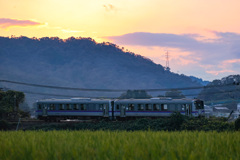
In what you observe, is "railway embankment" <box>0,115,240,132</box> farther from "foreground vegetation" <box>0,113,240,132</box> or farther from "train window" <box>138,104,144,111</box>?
"train window" <box>138,104,144,111</box>

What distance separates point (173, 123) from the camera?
43.5 m

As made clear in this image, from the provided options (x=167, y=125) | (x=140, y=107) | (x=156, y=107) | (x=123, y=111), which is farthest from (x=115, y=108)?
(x=167, y=125)

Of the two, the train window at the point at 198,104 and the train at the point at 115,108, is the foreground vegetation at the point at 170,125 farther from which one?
the train window at the point at 198,104

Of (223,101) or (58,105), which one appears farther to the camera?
(223,101)

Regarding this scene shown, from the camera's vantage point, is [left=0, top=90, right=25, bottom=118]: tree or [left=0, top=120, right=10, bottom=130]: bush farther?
[left=0, top=90, right=25, bottom=118]: tree

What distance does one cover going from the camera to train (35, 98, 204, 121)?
51.0 meters

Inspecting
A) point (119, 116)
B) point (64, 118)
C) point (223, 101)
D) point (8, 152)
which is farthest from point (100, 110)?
point (223, 101)

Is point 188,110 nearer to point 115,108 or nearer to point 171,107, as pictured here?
point 171,107

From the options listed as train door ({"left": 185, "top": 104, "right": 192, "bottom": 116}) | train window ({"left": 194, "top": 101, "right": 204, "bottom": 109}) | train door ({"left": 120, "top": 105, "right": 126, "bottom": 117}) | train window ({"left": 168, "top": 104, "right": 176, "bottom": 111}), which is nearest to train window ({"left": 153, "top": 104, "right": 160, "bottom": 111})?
train window ({"left": 168, "top": 104, "right": 176, "bottom": 111})

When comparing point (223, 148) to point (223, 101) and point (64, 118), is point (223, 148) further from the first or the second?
point (223, 101)

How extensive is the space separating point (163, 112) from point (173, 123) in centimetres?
763

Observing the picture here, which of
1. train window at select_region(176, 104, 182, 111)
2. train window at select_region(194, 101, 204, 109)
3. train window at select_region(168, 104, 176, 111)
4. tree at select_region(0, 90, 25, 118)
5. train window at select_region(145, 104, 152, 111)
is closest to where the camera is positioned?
train window at select_region(176, 104, 182, 111)

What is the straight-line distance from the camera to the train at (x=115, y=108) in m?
51.0

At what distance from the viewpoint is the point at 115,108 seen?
178 ft
